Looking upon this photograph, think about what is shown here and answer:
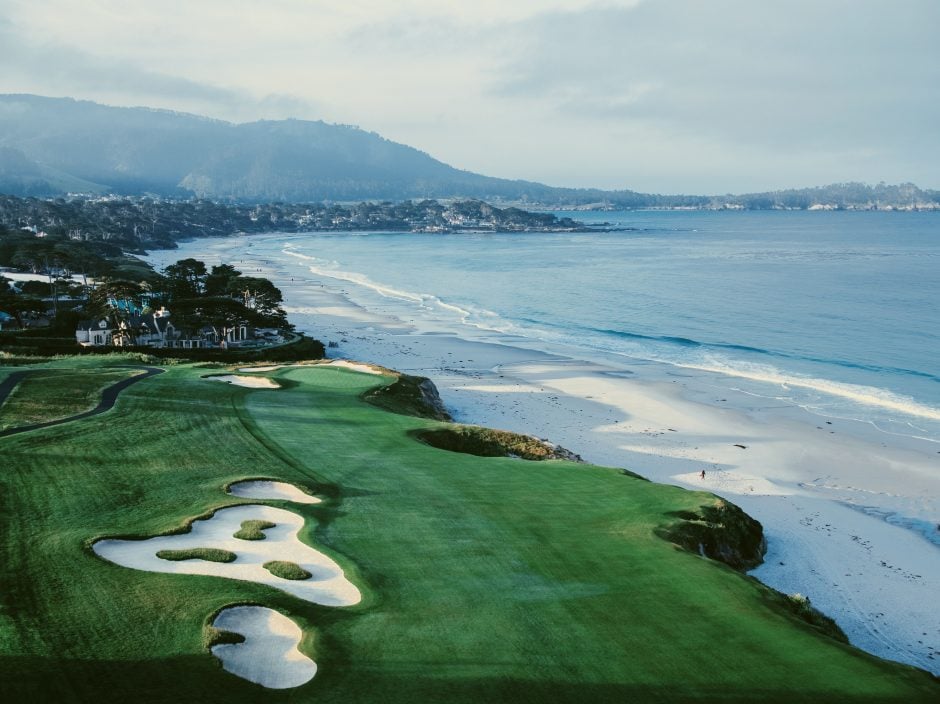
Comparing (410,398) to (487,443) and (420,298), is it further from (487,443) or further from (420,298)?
(420,298)

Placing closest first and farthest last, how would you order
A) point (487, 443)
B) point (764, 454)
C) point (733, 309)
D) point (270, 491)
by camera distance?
point (270, 491) → point (487, 443) → point (764, 454) → point (733, 309)

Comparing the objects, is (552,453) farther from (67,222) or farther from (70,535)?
(67,222)

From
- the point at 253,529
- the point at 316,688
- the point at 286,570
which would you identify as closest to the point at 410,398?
the point at 253,529

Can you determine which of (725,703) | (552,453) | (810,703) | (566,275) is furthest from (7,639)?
(566,275)

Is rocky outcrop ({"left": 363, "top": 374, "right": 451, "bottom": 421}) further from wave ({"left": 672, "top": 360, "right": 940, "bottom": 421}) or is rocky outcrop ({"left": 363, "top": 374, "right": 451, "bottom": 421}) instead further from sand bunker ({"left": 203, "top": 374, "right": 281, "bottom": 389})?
wave ({"left": 672, "top": 360, "right": 940, "bottom": 421})

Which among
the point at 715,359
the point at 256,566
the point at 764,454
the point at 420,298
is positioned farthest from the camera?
the point at 420,298

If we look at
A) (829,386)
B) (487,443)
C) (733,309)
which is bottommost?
(829,386)

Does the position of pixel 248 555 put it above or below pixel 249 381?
above

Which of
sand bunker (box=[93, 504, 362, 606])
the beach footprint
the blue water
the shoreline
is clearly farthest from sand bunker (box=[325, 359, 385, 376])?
the blue water
